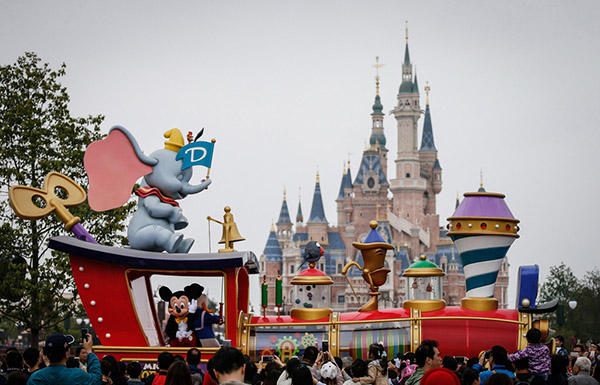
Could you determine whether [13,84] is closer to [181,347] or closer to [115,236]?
[115,236]

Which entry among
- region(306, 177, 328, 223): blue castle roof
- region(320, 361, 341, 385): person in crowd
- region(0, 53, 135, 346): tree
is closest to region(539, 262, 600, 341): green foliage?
region(0, 53, 135, 346): tree

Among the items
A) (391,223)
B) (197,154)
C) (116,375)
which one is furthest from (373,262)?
(391,223)

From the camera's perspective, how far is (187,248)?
550 inches

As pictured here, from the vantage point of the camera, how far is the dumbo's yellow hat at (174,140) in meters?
14.2

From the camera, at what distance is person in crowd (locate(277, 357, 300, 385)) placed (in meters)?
7.72

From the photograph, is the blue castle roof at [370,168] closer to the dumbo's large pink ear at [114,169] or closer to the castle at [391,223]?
the castle at [391,223]

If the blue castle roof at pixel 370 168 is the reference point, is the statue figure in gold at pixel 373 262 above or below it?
below

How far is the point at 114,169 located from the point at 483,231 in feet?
17.5

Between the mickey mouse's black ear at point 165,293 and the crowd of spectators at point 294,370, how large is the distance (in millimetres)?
3837

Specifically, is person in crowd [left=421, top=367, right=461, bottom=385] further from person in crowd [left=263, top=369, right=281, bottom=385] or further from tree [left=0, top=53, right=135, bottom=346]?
tree [left=0, top=53, right=135, bottom=346]

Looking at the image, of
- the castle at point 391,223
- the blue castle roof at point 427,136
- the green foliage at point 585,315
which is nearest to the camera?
the green foliage at point 585,315

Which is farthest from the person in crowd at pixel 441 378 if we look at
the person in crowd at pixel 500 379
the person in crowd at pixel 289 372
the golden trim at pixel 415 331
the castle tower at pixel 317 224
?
the castle tower at pixel 317 224

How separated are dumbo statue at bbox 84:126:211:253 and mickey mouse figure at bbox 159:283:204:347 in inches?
25.8

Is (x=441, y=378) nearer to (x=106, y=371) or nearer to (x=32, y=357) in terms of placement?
(x=106, y=371)
